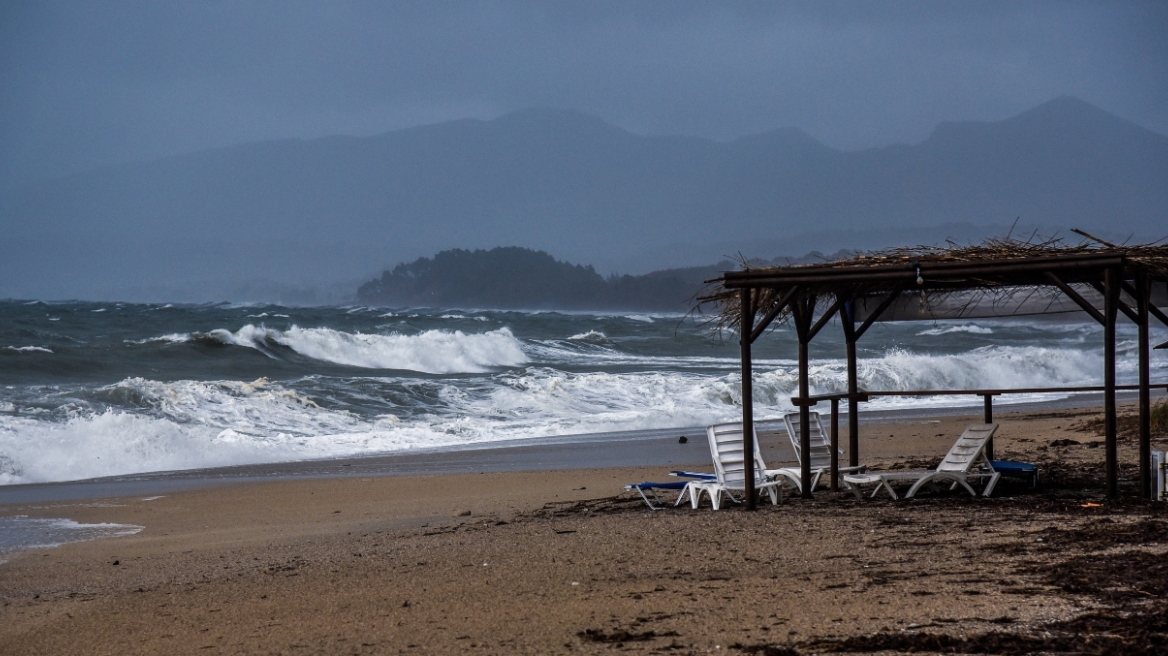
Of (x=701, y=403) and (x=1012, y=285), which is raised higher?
(x=1012, y=285)

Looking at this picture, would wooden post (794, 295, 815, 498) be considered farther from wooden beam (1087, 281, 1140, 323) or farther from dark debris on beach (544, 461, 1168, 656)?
wooden beam (1087, 281, 1140, 323)

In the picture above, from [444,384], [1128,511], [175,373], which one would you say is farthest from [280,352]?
[1128,511]

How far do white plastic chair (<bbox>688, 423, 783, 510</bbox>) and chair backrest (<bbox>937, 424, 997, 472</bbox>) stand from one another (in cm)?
151

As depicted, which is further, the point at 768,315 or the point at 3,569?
the point at 768,315

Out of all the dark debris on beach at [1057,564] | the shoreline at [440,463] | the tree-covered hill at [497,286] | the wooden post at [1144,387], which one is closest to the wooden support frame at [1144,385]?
the wooden post at [1144,387]

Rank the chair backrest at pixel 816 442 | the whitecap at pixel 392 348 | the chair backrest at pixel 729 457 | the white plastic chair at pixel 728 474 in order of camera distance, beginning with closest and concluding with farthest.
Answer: the white plastic chair at pixel 728 474 → the chair backrest at pixel 729 457 → the chair backrest at pixel 816 442 → the whitecap at pixel 392 348

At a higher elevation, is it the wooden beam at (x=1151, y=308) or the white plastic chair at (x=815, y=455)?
the wooden beam at (x=1151, y=308)

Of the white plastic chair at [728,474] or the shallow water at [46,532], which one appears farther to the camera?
the white plastic chair at [728,474]

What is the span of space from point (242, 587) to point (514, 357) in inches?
1210

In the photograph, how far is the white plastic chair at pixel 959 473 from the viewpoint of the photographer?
30.1 ft

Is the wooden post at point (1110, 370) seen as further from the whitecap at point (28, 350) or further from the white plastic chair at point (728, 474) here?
the whitecap at point (28, 350)

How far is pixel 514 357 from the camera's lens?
123 feet

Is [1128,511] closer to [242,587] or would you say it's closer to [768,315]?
[768,315]

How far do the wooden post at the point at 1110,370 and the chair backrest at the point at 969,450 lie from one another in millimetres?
1100
